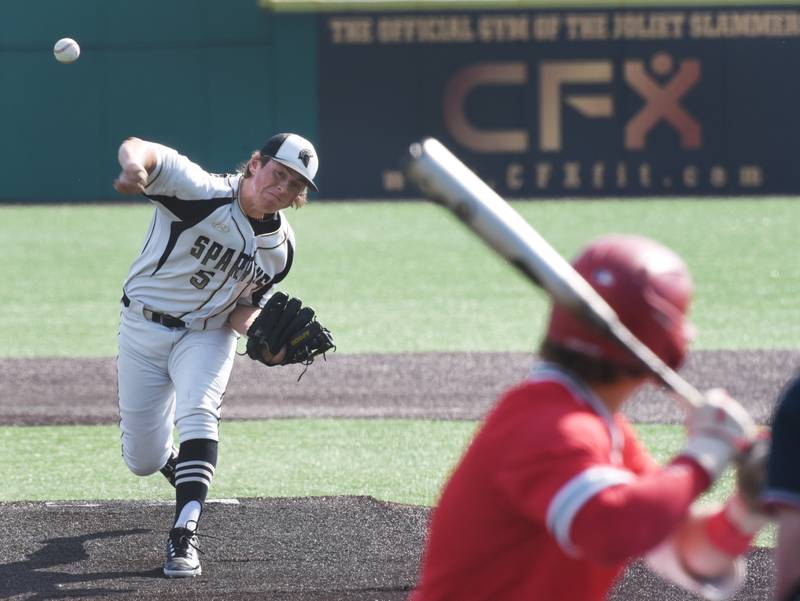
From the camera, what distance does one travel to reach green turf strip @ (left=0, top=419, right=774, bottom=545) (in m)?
6.94

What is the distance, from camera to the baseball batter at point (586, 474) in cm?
231

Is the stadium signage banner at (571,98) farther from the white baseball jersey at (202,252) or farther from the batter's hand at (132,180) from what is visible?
the batter's hand at (132,180)

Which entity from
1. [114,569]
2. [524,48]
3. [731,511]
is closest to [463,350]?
[114,569]

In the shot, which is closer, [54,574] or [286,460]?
[54,574]

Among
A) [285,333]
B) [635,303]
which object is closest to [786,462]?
[635,303]

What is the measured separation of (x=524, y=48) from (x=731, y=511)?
2100 cm

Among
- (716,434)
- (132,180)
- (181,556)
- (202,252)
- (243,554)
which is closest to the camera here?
(716,434)

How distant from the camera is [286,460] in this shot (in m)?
7.62

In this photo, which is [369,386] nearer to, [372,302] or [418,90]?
[372,302]

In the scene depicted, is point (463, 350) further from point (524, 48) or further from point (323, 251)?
point (524, 48)

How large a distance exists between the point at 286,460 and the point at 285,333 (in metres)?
1.69

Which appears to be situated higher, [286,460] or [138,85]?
[286,460]

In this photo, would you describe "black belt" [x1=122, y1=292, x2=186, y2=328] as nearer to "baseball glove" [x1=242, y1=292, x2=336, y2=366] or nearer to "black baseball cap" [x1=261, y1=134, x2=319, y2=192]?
"baseball glove" [x1=242, y1=292, x2=336, y2=366]

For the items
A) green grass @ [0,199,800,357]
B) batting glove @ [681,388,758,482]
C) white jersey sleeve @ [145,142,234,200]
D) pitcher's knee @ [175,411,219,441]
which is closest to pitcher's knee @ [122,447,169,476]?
pitcher's knee @ [175,411,219,441]
